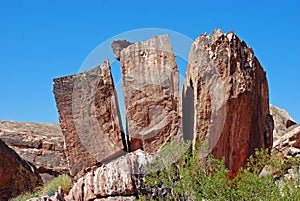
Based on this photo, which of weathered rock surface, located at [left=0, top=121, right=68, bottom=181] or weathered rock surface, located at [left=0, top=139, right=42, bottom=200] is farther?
weathered rock surface, located at [left=0, top=121, right=68, bottom=181]

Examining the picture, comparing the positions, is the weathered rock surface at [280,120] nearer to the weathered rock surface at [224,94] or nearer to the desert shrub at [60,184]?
the weathered rock surface at [224,94]

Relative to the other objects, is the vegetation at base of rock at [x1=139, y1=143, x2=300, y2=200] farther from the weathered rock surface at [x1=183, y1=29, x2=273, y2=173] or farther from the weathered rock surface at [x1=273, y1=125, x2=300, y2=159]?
the weathered rock surface at [x1=273, y1=125, x2=300, y2=159]

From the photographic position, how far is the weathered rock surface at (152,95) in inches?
547

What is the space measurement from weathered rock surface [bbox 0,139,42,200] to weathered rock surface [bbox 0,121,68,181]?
1350 mm

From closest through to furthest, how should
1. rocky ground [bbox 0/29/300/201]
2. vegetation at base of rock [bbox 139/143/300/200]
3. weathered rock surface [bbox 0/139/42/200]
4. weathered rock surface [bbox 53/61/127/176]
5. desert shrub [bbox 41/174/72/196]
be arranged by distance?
1. vegetation at base of rock [bbox 139/143/300/200]
2. rocky ground [bbox 0/29/300/201]
3. weathered rock surface [bbox 53/61/127/176]
4. desert shrub [bbox 41/174/72/196]
5. weathered rock surface [bbox 0/139/42/200]

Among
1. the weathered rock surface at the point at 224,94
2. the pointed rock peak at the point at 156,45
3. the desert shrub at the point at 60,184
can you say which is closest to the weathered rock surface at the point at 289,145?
the weathered rock surface at the point at 224,94

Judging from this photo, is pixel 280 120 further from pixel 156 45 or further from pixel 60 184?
pixel 60 184

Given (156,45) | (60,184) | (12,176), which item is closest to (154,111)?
(156,45)

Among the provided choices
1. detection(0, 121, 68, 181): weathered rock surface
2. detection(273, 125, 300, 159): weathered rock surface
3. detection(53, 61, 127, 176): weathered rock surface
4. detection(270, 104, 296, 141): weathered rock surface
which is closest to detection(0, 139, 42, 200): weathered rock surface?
detection(0, 121, 68, 181): weathered rock surface

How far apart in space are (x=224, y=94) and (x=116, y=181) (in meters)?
3.48

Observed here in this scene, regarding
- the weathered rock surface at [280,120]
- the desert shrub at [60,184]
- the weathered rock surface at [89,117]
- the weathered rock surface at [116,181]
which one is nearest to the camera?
the weathered rock surface at [116,181]

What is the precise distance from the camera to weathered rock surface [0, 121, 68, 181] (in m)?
21.8

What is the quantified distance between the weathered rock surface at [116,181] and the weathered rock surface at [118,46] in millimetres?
3776

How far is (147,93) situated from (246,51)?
2.97m
